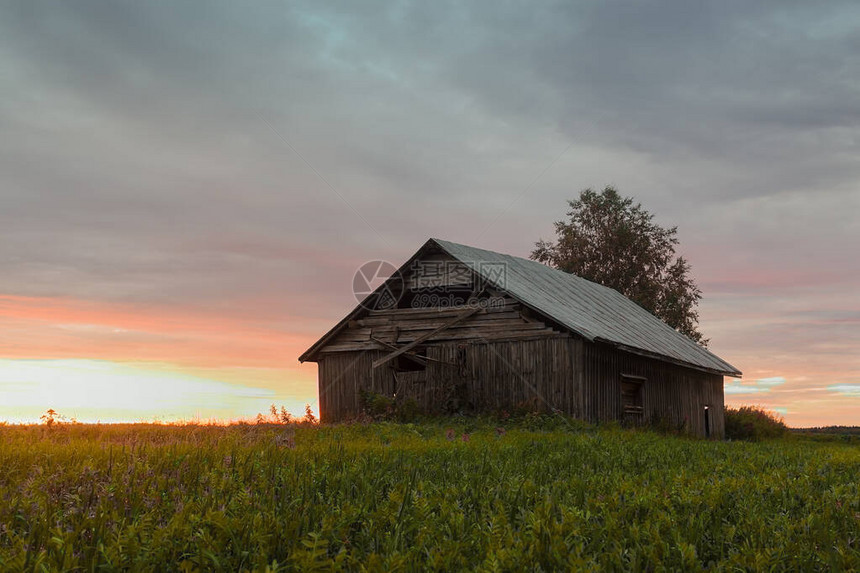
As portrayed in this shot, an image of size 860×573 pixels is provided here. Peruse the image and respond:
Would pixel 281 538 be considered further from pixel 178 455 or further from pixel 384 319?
pixel 384 319

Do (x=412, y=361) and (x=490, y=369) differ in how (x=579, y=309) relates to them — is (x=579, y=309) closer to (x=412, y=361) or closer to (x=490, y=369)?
(x=490, y=369)

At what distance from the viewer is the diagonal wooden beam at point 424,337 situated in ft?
82.7

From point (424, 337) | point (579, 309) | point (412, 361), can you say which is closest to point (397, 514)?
point (424, 337)

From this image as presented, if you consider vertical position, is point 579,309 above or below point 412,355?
above

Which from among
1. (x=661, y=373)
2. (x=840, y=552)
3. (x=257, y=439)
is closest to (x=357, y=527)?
(x=840, y=552)

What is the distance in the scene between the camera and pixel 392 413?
24875 mm

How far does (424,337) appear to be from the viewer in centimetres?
2586

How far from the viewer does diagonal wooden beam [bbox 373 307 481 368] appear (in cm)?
2522

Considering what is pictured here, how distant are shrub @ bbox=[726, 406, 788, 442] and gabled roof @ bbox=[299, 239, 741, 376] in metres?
4.30

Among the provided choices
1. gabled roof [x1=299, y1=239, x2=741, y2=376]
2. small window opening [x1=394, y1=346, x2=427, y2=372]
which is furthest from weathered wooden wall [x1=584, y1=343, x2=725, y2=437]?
small window opening [x1=394, y1=346, x2=427, y2=372]

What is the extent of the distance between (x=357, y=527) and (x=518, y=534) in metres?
1.33

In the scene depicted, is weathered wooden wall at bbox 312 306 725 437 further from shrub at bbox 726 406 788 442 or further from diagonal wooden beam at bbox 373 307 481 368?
shrub at bbox 726 406 788 442

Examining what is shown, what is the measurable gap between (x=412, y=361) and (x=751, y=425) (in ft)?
75.0

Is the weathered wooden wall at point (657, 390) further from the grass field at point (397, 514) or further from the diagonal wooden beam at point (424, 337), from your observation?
the grass field at point (397, 514)
